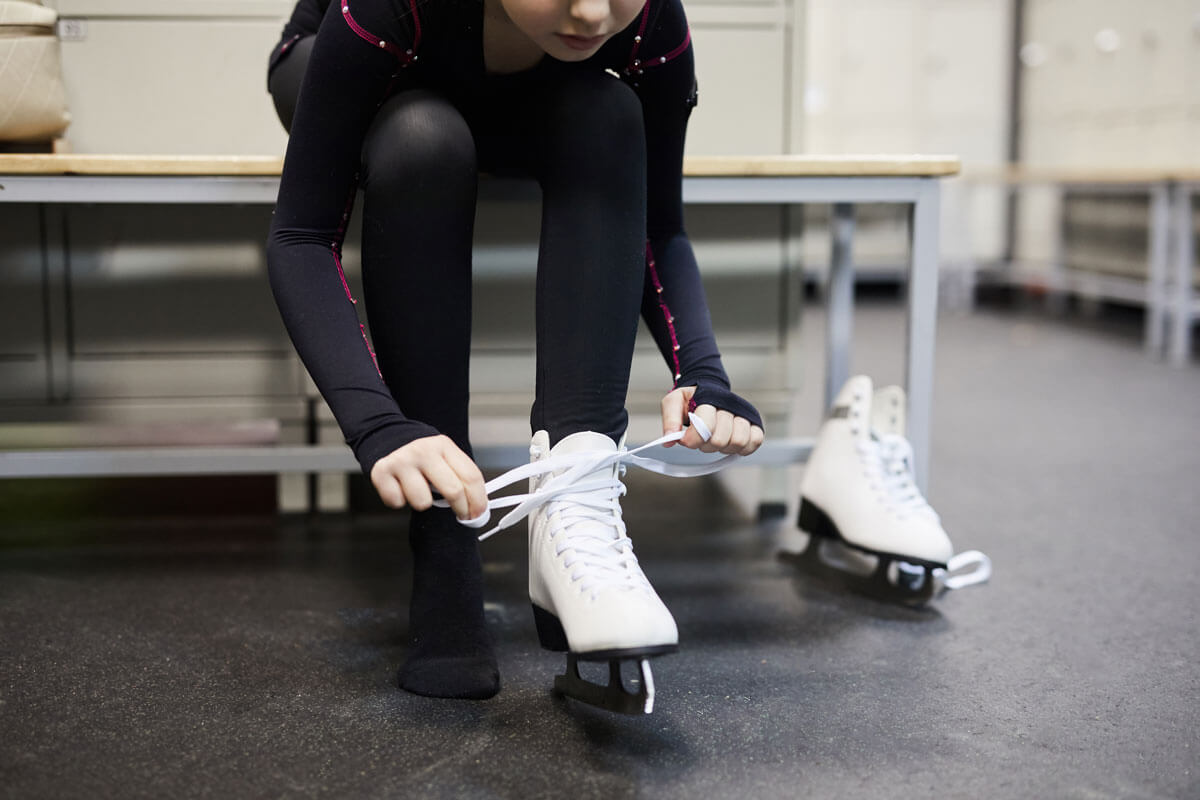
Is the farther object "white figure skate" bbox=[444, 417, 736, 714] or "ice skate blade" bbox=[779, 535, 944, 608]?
"ice skate blade" bbox=[779, 535, 944, 608]

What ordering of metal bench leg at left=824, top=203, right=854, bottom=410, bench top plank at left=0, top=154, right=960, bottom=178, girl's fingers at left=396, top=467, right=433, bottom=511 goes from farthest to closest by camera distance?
metal bench leg at left=824, top=203, right=854, bottom=410 → bench top plank at left=0, top=154, right=960, bottom=178 → girl's fingers at left=396, top=467, right=433, bottom=511

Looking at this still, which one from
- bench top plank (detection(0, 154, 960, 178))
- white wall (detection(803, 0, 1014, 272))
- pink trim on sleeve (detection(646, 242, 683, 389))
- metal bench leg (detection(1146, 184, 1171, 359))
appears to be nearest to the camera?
pink trim on sleeve (detection(646, 242, 683, 389))

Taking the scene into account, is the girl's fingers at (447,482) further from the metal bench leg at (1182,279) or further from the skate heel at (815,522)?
the metal bench leg at (1182,279)

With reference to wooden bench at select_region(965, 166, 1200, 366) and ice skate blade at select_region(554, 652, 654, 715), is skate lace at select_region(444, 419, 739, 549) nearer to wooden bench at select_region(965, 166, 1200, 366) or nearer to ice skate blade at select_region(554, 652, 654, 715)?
ice skate blade at select_region(554, 652, 654, 715)

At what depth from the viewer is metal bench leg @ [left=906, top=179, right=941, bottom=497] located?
1.14m

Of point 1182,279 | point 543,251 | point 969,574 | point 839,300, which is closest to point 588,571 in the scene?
point 543,251

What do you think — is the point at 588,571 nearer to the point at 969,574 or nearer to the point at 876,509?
the point at 876,509

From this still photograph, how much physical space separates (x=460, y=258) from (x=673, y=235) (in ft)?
0.75

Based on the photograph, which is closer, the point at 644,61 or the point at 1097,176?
the point at 644,61

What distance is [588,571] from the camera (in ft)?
2.46

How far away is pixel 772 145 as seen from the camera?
144 centimetres

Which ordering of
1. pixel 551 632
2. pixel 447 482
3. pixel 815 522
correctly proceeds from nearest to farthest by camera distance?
pixel 447 482, pixel 551 632, pixel 815 522

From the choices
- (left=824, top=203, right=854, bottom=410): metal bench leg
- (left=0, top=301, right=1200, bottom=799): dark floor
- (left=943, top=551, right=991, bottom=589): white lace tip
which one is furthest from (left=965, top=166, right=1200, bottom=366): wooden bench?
(left=943, top=551, right=991, bottom=589): white lace tip

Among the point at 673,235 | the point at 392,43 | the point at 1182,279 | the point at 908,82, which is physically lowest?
the point at 1182,279
